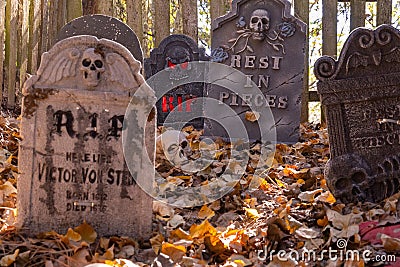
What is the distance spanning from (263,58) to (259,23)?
1.07 feet

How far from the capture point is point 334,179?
130 inches

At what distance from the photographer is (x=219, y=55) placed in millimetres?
5398

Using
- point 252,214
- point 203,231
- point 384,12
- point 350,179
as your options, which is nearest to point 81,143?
point 203,231

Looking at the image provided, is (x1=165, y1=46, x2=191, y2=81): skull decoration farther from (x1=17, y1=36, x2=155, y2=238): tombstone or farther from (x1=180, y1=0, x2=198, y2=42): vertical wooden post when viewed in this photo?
(x1=17, y1=36, x2=155, y2=238): tombstone

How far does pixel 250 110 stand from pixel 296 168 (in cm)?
122

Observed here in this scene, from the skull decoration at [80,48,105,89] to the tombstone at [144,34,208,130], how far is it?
2951 mm

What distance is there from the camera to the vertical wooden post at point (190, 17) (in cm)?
651

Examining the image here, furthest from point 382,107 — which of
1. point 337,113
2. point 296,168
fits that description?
point 296,168

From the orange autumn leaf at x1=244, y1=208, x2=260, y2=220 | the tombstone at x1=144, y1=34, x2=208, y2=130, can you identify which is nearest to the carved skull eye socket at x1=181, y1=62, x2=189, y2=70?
the tombstone at x1=144, y1=34, x2=208, y2=130

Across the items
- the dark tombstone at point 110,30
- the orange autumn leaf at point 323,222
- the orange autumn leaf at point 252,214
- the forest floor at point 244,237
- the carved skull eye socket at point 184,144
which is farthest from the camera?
the carved skull eye socket at point 184,144

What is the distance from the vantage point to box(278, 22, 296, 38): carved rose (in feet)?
17.1

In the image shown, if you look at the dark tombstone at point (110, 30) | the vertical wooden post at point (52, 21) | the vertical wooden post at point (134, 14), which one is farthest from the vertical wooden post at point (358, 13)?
the vertical wooden post at point (52, 21)

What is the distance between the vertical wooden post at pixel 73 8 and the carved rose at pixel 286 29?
290cm

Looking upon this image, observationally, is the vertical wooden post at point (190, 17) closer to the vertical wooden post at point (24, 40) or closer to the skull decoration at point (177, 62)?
the skull decoration at point (177, 62)
